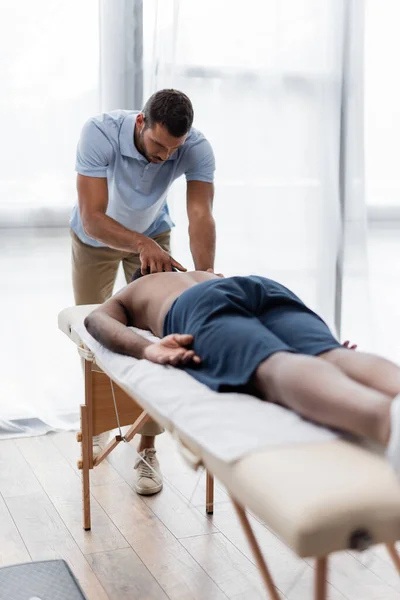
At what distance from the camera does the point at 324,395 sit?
4.55 feet

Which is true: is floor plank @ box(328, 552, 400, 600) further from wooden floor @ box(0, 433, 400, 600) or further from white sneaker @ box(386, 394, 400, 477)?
white sneaker @ box(386, 394, 400, 477)

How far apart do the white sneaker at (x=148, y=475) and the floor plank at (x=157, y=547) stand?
0.12 ft

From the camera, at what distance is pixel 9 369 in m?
3.10

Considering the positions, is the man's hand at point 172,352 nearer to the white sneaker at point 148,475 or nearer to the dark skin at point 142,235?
the dark skin at point 142,235

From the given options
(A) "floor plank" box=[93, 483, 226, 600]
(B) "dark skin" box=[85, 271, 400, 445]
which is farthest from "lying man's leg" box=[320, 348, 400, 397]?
(A) "floor plank" box=[93, 483, 226, 600]

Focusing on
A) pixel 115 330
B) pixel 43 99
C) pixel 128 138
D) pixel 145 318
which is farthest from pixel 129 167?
pixel 115 330

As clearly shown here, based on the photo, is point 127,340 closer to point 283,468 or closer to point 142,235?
point 142,235

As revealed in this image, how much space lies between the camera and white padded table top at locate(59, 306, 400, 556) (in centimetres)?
107

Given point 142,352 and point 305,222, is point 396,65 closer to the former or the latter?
point 305,222

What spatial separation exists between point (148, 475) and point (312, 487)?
1536 millimetres

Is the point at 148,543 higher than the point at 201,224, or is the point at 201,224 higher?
the point at 201,224

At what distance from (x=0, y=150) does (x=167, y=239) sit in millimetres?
725

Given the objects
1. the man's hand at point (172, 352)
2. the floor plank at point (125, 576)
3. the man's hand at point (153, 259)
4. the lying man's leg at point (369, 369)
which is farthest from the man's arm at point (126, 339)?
the floor plank at point (125, 576)

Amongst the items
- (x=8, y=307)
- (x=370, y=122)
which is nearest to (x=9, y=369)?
(x=8, y=307)
